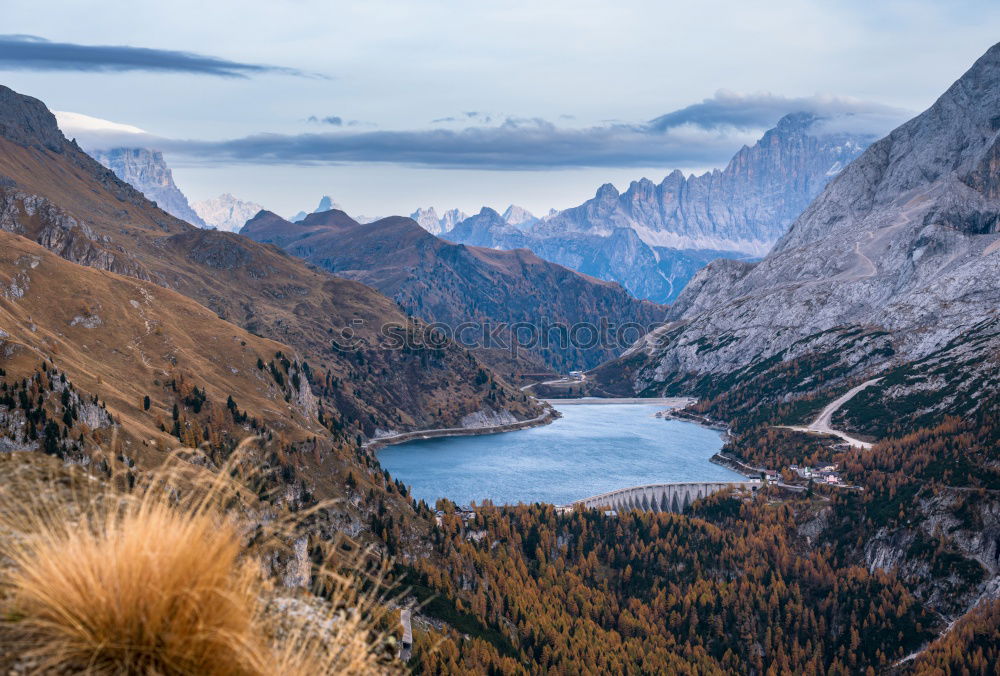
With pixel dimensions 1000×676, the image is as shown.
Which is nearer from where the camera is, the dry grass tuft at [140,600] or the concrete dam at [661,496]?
the dry grass tuft at [140,600]

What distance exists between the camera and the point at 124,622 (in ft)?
28.5

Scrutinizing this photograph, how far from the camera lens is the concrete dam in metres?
188

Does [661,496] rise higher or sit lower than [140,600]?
lower

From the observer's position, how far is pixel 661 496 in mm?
196500

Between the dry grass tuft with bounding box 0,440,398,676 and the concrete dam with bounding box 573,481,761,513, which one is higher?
the dry grass tuft with bounding box 0,440,398,676

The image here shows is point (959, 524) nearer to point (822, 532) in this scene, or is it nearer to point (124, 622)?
point (822, 532)

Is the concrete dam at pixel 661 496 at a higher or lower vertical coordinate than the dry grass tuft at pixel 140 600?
lower

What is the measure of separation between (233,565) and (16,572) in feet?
7.67

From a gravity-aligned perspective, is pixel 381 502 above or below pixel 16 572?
below

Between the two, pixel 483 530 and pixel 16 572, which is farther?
pixel 483 530

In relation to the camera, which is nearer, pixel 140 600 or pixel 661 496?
pixel 140 600

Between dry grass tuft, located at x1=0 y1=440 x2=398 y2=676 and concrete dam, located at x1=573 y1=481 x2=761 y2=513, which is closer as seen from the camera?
dry grass tuft, located at x1=0 y1=440 x2=398 y2=676

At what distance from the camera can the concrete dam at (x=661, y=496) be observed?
617ft

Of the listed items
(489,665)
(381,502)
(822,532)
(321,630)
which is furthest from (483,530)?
(321,630)
